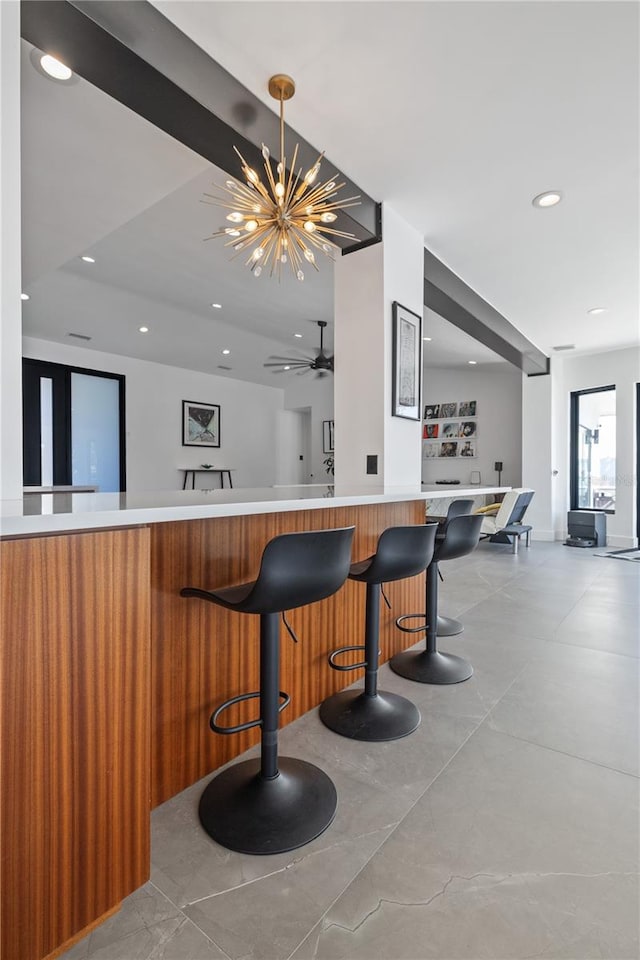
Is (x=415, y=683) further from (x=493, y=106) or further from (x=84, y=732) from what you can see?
→ (x=493, y=106)

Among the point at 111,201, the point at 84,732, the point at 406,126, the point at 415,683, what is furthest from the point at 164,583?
the point at 111,201

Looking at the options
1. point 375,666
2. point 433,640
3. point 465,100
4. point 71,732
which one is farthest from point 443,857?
point 465,100

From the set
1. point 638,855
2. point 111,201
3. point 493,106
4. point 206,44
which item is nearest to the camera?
point 638,855

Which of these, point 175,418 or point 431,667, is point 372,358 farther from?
point 175,418

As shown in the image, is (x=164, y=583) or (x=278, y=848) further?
(x=164, y=583)

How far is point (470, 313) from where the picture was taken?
4.86 metres

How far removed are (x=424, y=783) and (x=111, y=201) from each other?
12.8 feet

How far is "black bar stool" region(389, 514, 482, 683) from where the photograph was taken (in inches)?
96.1

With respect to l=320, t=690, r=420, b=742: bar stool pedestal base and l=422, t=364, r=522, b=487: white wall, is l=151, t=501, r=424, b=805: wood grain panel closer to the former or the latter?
l=320, t=690, r=420, b=742: bar stool pedestal base

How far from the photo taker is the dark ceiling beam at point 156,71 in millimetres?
1722

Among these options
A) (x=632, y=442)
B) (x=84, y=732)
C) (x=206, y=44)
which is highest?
(x=206, y=44)

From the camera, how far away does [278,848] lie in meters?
1.33

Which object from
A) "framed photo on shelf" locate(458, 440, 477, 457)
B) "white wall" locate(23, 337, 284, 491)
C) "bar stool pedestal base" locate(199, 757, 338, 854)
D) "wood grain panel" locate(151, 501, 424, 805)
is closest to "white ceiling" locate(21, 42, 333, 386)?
"white wall" locate(23, 337, 284, 491)

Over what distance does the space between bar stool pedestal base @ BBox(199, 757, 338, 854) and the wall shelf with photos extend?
27.3 ft
